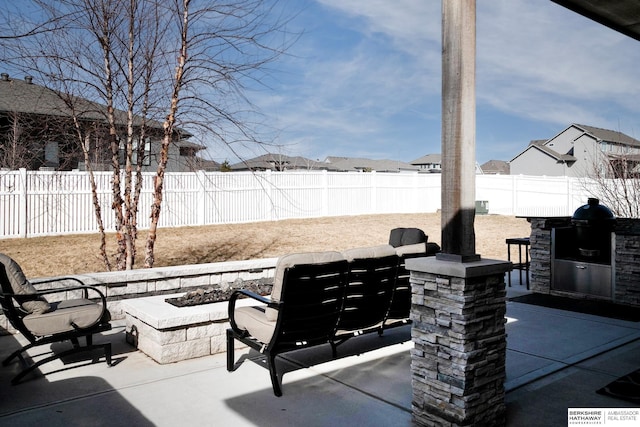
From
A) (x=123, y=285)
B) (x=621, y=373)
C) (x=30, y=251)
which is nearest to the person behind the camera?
(x=621, y=373)

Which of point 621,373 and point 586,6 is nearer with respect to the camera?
point 621,373

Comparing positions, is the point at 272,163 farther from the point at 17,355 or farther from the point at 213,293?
the point at 17,355

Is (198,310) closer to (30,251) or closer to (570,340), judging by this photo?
(570,340)

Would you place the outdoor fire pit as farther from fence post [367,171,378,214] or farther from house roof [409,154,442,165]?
house roof [409,154,442,165]

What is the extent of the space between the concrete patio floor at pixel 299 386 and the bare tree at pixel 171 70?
3.29 m

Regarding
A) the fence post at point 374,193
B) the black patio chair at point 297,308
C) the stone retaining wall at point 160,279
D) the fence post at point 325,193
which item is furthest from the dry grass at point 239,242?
the black patio chair at point 297,308

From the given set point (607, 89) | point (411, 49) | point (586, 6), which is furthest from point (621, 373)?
point (607, 89)

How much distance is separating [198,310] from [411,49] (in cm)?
2368

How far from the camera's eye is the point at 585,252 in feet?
23.7

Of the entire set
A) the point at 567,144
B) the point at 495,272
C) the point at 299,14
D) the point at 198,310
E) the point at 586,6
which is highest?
the point at 567,144

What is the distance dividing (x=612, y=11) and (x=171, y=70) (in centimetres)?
616

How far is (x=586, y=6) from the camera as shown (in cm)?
529

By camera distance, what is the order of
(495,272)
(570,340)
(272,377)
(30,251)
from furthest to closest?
1. (30,251)
2. (570,340)
3. (272,377)
4. (495,272)

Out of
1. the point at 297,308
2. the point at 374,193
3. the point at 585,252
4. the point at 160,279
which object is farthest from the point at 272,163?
the point at 297,308
